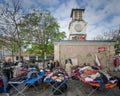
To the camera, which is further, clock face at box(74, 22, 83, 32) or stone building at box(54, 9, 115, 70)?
clock face at box(74, 22, 83, 32)

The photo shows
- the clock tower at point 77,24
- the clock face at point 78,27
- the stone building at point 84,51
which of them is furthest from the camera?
the clock face at point 78,27

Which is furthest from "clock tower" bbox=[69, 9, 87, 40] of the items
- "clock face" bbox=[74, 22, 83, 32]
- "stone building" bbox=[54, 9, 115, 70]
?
"stone building" bbox=[54, 9, 115, 70]

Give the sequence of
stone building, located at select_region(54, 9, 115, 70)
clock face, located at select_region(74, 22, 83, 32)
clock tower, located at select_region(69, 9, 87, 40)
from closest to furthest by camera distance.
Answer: stone building, located at select_region(54, 9, 115, 70) → clock tower, located at select_region(69, 9, 87, 40) → clock face, located at select_region(74, 22, 83, 32)

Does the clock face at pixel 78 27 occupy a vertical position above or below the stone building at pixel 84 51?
above

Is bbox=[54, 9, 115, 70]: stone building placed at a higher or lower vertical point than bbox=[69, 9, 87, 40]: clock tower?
lower

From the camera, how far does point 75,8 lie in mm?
20109

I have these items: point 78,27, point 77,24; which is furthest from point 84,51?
point 77,24

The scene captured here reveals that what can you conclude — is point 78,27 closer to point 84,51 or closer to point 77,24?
point 77,24

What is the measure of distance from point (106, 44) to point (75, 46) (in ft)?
9.85

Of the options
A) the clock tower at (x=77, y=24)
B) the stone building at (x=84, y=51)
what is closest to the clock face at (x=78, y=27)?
the clock tower at (x=77, y=24)

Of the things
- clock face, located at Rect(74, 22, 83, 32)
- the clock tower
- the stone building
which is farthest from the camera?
clock face, located at Rect(74, 22, 83, 32)

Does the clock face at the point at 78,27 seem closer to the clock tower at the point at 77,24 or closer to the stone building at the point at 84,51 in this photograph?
the clock tower at the point at 77,24

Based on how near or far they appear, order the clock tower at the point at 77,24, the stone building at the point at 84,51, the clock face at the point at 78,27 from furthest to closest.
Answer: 1. the clock face at the point at 78,27
2. the clock tower at the point at 77,24
3. the stone building at the point at 84,51

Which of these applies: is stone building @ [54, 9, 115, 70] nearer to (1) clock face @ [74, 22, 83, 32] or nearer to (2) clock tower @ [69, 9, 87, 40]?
(2) clock tower @ [69, 9, 87, 40]
